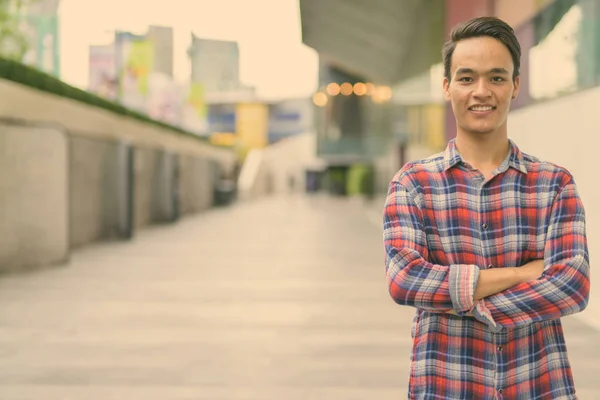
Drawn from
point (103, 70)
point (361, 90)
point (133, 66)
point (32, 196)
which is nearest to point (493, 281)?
point (32, 196)

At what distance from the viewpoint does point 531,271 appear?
1.66m

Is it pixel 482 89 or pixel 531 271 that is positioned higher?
pixel 482 89

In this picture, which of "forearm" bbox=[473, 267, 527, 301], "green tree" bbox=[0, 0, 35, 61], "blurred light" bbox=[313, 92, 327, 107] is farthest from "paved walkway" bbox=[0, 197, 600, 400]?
"blurred light" bbox=[313, 92, 327, 107]

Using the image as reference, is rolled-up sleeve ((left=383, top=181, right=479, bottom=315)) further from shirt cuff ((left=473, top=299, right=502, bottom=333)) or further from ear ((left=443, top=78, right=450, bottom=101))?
ear ((left=443, top=78, right=450, bottom=101))

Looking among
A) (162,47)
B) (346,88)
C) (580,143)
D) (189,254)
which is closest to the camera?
(580,143)

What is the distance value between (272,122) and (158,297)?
57.0 m

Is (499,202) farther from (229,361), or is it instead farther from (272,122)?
(272,122)

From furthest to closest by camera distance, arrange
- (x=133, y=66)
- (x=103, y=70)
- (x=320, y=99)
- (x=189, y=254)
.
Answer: (x=320, y=99) < (x=133, y=66) < (x=103, y=70) < (x=189, y=254)

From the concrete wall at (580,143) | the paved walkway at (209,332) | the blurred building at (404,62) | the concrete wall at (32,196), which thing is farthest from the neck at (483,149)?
the concrete wall at (32,196)

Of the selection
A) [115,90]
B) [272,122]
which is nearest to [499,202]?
[115,90]

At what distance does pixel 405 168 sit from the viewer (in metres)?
1.77

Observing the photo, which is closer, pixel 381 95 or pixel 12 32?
pixel 12 32

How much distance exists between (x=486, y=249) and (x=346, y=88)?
44.4 meters

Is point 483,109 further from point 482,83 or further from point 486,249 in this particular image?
point 486,249
